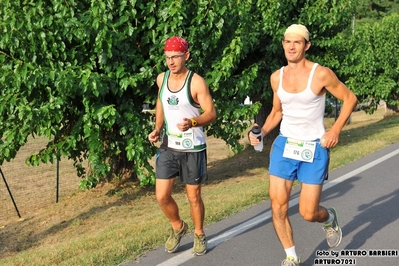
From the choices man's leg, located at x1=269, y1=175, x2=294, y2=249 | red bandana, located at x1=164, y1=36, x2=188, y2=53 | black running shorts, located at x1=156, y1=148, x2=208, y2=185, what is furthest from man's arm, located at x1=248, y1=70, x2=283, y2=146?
red bandana, located at x1=164, y1=36, x2=188, y2=53

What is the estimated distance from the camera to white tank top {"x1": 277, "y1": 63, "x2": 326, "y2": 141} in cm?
426

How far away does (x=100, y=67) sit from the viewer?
827 centimetres

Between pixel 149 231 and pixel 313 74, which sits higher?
pixel 313 74

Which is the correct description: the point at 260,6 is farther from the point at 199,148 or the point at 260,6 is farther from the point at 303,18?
the point at 199,148

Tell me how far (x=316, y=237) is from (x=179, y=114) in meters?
1.82

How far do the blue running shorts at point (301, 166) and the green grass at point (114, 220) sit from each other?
5.07ft

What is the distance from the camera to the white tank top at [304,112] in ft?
14.0

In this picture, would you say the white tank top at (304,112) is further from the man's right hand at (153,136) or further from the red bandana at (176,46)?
the man's right hand at (153,136)

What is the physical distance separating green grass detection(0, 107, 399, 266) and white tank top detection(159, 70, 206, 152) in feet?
3.54

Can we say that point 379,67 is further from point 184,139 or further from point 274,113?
point 184,139

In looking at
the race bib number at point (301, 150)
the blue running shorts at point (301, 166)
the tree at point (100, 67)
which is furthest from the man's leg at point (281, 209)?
the tree at point (100, 67)

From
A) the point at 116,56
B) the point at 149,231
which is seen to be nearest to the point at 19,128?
the point at 116,56

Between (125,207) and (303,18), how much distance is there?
21.6 ft

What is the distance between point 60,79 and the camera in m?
7.44
